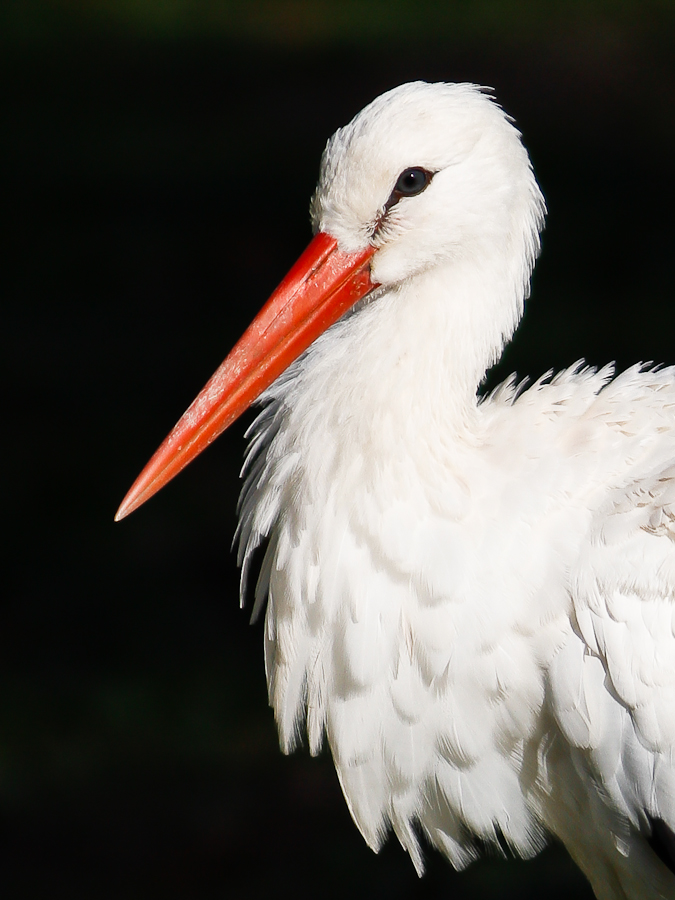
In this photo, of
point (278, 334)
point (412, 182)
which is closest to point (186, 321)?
point (278, 334)

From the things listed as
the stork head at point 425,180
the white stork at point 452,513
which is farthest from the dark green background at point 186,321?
the stork head at point 425,180

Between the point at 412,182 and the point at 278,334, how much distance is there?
335mm

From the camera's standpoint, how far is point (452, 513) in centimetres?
194

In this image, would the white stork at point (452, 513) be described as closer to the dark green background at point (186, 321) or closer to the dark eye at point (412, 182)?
the dark eye at point (412, 182)

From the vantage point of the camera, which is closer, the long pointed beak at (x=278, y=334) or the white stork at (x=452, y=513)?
the white stork at (x=452, y=513)

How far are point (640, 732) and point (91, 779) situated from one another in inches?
74.5

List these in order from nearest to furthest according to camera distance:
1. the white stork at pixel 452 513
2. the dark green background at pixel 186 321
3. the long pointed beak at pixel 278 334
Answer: the white stork at pixel 452 513, the long pointed beak at pixel 278 334, the dark green background at pixel 186 321

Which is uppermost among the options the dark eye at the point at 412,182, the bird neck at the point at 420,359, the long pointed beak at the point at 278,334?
the dark eye at the point at 412,182

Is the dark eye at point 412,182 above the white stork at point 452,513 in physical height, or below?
above

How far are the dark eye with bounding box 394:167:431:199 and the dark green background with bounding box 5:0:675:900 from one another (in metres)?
1.86

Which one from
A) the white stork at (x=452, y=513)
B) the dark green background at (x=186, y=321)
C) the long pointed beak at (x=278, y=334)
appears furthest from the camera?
the dark green background at (x=186, y=321)

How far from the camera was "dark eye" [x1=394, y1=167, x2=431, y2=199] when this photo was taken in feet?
6.40

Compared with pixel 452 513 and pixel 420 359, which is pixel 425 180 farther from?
pixel 452 513

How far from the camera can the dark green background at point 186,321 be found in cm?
320
